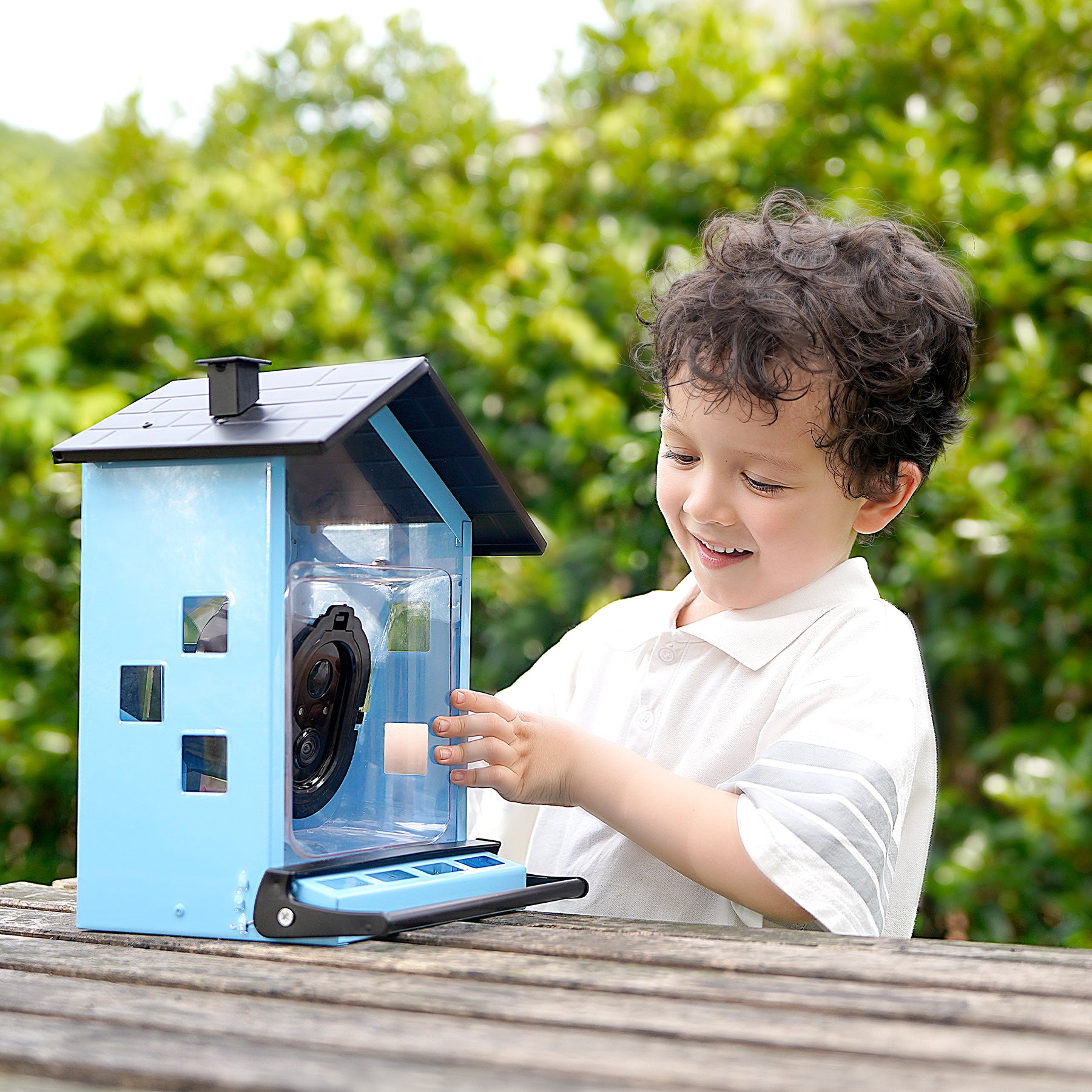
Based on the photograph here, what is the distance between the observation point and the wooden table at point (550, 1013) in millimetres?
749

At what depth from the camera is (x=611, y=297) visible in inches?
120

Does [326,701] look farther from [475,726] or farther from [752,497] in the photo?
[752,497]

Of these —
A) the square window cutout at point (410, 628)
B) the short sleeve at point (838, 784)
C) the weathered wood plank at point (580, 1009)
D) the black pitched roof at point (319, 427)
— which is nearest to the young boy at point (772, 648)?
the short sleeve at point (838, 784)

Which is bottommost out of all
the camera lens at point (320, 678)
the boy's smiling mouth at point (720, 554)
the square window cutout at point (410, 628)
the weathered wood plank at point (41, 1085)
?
the weathered wood plank at point (41, 1085)

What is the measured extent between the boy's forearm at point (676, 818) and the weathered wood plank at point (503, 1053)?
45cm

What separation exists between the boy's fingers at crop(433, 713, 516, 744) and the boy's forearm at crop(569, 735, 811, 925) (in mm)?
88

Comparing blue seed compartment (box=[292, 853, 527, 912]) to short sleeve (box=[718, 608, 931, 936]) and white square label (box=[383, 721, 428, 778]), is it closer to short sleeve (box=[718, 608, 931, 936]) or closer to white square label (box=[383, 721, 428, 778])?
white square label (box=[383, 721, 428, 778])

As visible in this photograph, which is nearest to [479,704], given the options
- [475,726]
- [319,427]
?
[475,726]

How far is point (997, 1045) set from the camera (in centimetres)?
79

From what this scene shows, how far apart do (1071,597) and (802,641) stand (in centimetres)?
144

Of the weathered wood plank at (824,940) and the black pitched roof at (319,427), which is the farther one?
the black pitched roof at (319,427)

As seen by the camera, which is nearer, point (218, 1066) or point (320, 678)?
point (218, 1066)

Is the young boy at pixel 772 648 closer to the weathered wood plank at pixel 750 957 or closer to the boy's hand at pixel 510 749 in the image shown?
the boy's hand at pixel 510 749

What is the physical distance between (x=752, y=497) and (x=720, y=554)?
4.5 inches
